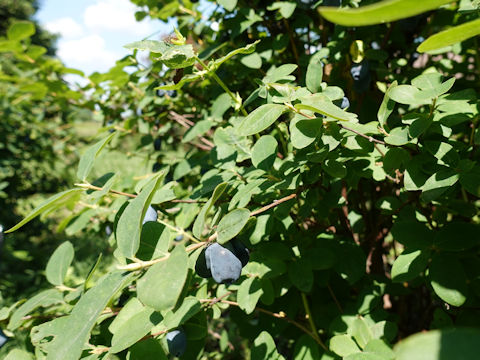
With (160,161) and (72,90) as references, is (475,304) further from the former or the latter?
(72,90)

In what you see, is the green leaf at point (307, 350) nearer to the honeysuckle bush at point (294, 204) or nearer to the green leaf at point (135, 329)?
A: the honeysuckle bush at point (294, 204)

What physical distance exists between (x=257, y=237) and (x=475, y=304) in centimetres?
57

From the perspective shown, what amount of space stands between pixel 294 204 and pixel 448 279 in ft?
Answer: 1.31

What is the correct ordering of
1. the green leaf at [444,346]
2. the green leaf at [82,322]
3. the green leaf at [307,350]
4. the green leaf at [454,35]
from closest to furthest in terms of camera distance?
the green leaf at [444,346] < the green leaf at [454,35] < the green leaf at [82,322] < the green leaf at [307,350]

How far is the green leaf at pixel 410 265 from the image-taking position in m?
0.73

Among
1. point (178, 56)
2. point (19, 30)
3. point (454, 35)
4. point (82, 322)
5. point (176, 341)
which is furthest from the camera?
point (19, 30)

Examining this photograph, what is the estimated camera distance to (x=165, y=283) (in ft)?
1.41

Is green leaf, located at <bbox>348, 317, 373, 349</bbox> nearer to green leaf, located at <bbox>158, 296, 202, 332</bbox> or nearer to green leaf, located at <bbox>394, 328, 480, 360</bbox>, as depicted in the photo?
green leaf, located at <bbox>158, 296, 202, 332</bbox>

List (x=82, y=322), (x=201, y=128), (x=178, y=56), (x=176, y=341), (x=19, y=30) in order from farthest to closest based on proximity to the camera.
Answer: (x=19, y=30) → (x=201, y=128) → (x=176, y=341) → (x=178, y=56) → (x=82, y=322)

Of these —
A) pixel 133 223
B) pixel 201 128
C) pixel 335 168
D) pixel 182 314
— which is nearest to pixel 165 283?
pixel 133 223

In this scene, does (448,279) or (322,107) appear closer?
(322,107)

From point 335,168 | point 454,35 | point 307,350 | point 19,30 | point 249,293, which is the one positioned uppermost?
point 19,30

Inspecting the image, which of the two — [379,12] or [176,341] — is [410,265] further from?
[379,12]

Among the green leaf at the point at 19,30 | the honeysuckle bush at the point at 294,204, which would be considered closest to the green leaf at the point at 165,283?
the honeysuckle bush at the point at 294,204
